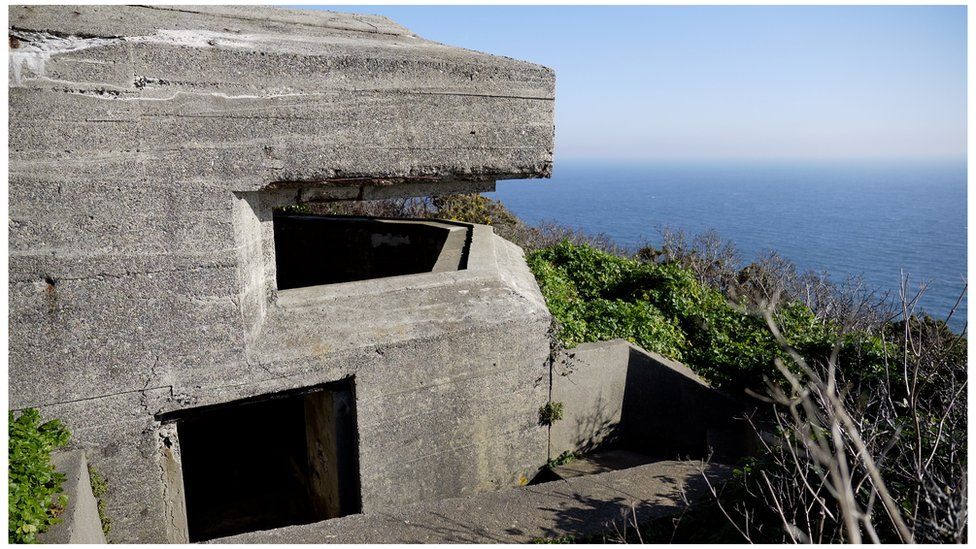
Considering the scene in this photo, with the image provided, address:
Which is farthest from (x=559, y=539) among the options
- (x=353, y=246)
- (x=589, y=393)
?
(x=353, y=246)

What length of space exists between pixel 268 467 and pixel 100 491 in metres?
3.96

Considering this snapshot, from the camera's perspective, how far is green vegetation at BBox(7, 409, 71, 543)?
316 centimetres

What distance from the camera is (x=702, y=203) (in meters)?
104

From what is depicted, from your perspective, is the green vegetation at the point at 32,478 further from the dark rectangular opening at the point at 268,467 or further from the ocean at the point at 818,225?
the ocean at the point at 818,225

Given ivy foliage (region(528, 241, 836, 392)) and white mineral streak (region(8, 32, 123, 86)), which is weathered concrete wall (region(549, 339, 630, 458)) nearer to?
ivy foliage (region(528, 241, 836, 392))

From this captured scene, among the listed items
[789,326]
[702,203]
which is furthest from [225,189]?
[702,203]

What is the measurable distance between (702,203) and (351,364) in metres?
105

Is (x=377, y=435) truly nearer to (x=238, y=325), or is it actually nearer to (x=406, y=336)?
(x=406, y=336)

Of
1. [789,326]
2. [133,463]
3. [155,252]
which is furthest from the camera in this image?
[789,326]

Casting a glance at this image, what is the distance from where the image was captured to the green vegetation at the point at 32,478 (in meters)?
3.16

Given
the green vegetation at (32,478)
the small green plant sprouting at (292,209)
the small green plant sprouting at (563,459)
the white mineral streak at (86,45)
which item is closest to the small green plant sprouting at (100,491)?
the green vegetation at (32,478)

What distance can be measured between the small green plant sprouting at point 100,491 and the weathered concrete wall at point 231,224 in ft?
0.18

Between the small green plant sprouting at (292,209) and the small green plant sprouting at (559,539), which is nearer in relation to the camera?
the small green plant sprouting at (559,539)

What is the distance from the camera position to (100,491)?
4.32m
